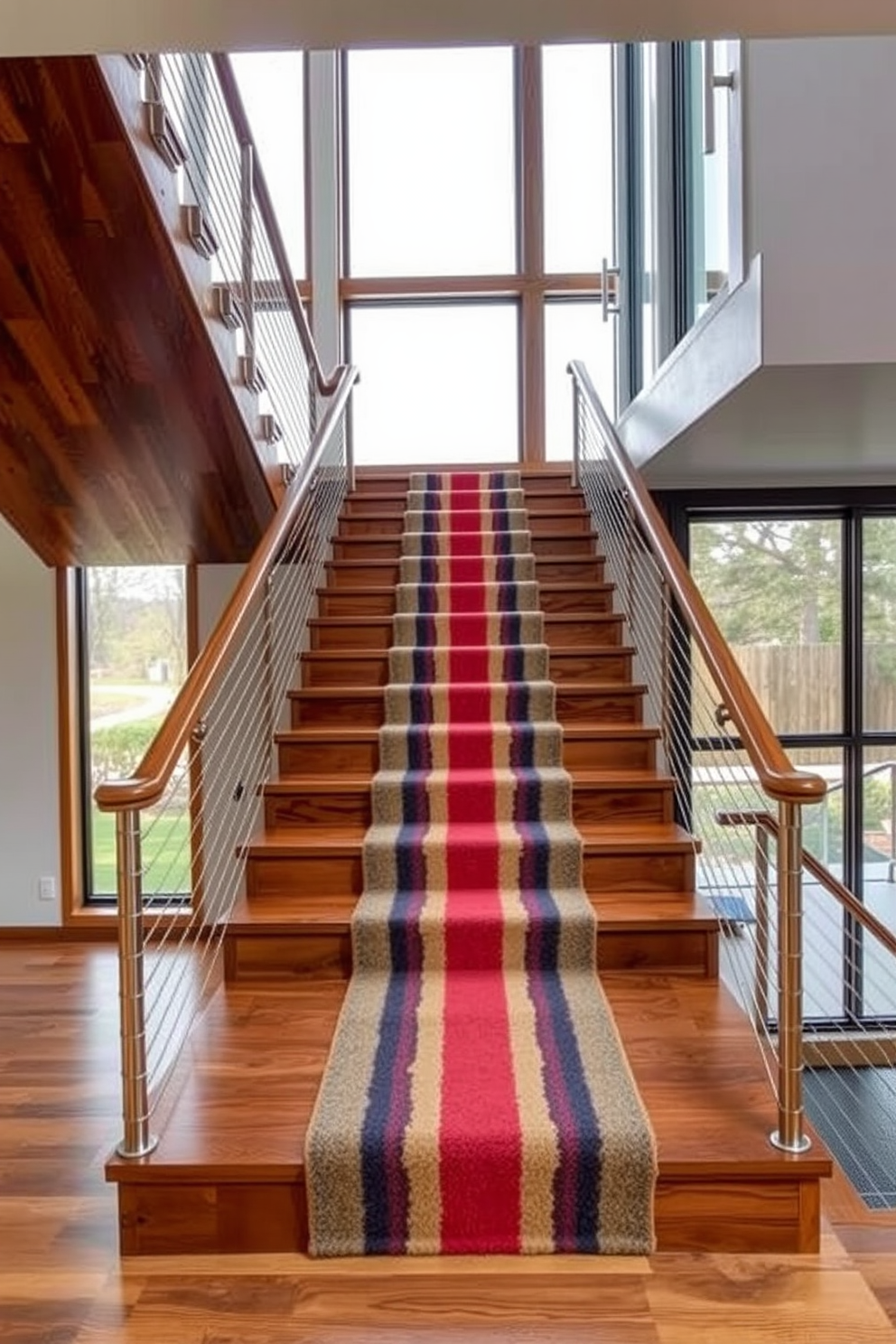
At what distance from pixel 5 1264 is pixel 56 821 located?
3095mm

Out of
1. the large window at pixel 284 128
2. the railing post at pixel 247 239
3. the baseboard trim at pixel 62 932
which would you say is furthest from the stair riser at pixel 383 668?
A: the large window at pixel 284 128

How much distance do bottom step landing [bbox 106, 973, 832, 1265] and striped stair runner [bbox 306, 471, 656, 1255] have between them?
0.06 metres

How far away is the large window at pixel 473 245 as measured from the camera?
20.4 feet

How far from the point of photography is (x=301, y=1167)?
1.80 meters

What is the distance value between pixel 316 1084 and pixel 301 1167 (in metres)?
0.26

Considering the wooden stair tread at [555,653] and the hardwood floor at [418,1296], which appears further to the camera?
the wooden stair tread at [555,653]

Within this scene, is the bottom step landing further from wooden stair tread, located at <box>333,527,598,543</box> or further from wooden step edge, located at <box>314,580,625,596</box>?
wooden stair tread, located at <box>333,527,598,543</box>

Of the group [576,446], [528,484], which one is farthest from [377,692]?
[576,446]

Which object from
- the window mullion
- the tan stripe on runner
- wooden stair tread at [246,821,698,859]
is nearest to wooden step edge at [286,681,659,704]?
wooden stair tread at [246,821,698,859]

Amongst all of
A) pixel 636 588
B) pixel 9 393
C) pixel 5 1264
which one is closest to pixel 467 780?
pixel 636 588

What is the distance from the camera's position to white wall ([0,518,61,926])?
4.75m

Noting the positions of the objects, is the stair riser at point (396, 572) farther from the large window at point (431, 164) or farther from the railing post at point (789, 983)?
the large window at point (431, 164)

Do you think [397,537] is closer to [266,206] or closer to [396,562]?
[396,562]

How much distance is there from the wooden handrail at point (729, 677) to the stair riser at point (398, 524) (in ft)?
3.62
